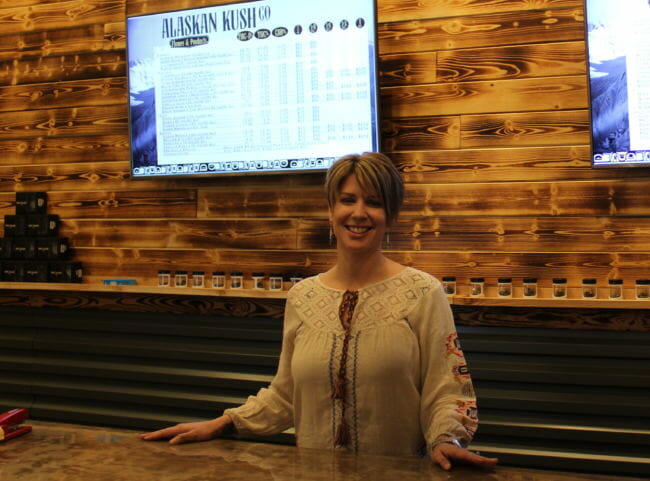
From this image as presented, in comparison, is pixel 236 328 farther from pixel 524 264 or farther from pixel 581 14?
pixel 581 14

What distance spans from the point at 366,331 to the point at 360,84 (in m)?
1.71

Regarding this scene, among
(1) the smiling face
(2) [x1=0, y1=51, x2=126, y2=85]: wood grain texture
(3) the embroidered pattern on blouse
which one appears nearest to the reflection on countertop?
(3) the embroidered pattern on blouse

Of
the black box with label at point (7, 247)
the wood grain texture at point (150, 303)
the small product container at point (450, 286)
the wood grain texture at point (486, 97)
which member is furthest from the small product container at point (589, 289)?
the black box with label at point (7, 247)

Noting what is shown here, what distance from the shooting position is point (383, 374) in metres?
1.81

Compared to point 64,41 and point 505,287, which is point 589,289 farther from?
point 64,41

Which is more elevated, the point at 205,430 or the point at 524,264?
the point at 524,264

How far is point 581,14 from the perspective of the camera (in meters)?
3.13

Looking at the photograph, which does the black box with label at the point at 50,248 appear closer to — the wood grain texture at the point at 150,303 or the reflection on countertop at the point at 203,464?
the wood grain texture at the point at 150,303

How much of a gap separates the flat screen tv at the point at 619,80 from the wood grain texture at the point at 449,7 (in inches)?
10.4

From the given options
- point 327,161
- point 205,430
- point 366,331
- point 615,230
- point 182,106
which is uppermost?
point 182,106

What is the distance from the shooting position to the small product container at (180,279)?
12.0ft

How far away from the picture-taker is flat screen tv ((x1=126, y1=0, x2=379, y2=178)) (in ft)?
10.8

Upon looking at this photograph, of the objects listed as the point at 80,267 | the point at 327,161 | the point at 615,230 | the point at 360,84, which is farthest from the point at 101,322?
the point at 615,230

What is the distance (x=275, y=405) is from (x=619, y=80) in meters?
1.99
